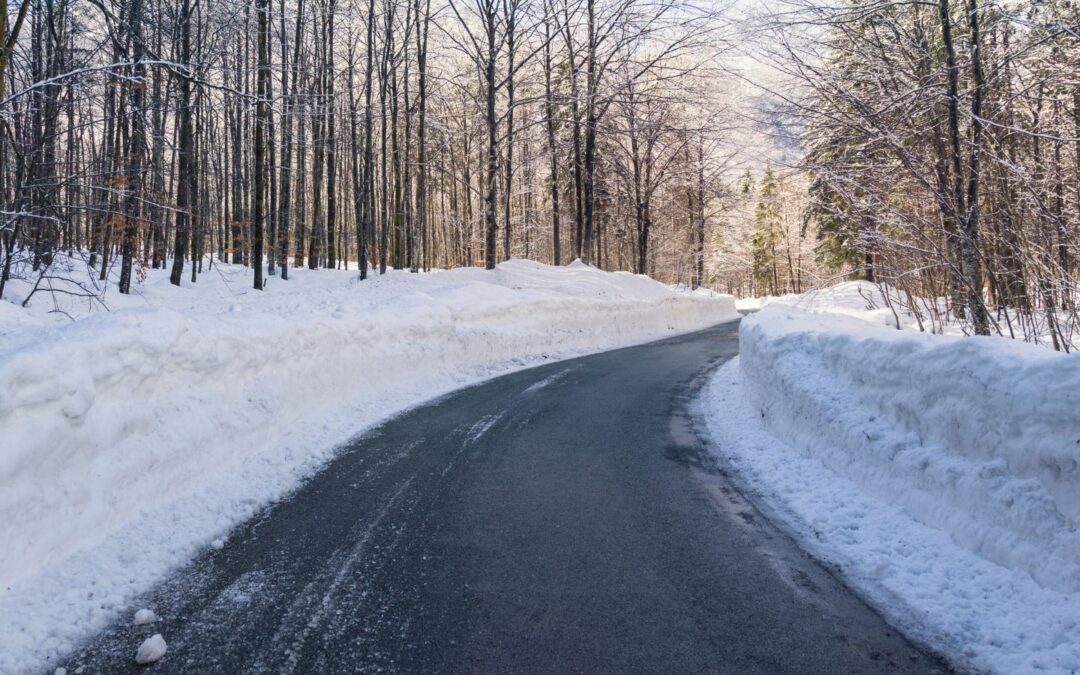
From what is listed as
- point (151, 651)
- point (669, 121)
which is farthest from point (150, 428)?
point (669, 121)

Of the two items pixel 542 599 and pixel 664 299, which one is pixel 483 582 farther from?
pixel 664 299

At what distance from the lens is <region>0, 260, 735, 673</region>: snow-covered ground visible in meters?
3.38

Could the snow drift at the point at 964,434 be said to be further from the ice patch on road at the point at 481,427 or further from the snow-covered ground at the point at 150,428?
the snow-covered ground at the point at 150,428

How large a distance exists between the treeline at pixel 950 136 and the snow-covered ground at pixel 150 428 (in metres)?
6.43

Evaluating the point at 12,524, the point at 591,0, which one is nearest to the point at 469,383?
the point at 12,524

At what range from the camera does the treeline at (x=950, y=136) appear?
5977mm

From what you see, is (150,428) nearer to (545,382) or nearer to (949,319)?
(545,382)

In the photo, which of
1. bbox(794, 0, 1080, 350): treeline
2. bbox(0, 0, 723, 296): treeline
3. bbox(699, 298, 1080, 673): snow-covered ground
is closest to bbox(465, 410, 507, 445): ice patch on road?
bbox(699, 298, 1080, 673): snow-covered ground

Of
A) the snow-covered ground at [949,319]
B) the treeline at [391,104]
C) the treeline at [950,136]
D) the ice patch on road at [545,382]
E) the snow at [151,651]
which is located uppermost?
the treeline at [391,104]

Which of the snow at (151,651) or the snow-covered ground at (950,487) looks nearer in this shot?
the snow at (151,651)

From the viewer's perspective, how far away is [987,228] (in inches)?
275

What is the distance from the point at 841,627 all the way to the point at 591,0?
26715mm

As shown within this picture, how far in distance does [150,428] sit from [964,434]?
5897 millimetres

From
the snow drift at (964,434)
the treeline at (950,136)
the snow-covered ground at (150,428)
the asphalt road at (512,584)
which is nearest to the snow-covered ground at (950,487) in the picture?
the snow drift at (964,434)
